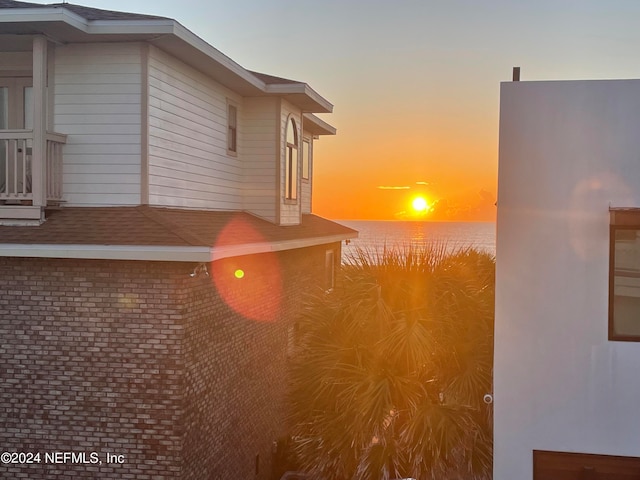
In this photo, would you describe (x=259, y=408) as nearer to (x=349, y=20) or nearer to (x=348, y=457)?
(x=348, y=457)

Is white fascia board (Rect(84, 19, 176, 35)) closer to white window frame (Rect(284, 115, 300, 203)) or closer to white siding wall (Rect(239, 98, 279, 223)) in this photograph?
white siding wall (Rect(239, 98, 279, 223))

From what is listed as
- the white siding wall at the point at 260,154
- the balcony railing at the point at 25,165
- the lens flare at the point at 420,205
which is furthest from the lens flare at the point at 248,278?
the lens flare at the point at 420,205

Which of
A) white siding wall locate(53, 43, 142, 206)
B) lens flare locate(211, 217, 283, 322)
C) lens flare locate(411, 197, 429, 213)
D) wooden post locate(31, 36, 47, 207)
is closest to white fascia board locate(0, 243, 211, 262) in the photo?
lens flare locate(211, 217, 283, 322)

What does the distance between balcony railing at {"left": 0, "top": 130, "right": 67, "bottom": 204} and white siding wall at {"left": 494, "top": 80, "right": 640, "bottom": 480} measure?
6247mm

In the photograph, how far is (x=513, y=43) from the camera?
15469 mm

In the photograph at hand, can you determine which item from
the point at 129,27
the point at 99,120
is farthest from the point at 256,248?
the point at 129,27

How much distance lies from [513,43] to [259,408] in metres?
10.7

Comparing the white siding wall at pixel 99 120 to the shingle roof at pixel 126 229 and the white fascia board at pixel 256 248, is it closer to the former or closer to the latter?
the shingle roof at pixel 126 229

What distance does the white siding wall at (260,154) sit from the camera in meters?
13.7

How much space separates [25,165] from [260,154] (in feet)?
19.4

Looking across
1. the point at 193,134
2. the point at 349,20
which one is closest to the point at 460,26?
the point at 349,20

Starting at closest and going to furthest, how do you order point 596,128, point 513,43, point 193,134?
point 596,128 < point 193,134 < point 513,43

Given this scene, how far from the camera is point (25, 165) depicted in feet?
28.5

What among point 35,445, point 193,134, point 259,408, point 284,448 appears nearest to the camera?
point 35,445
